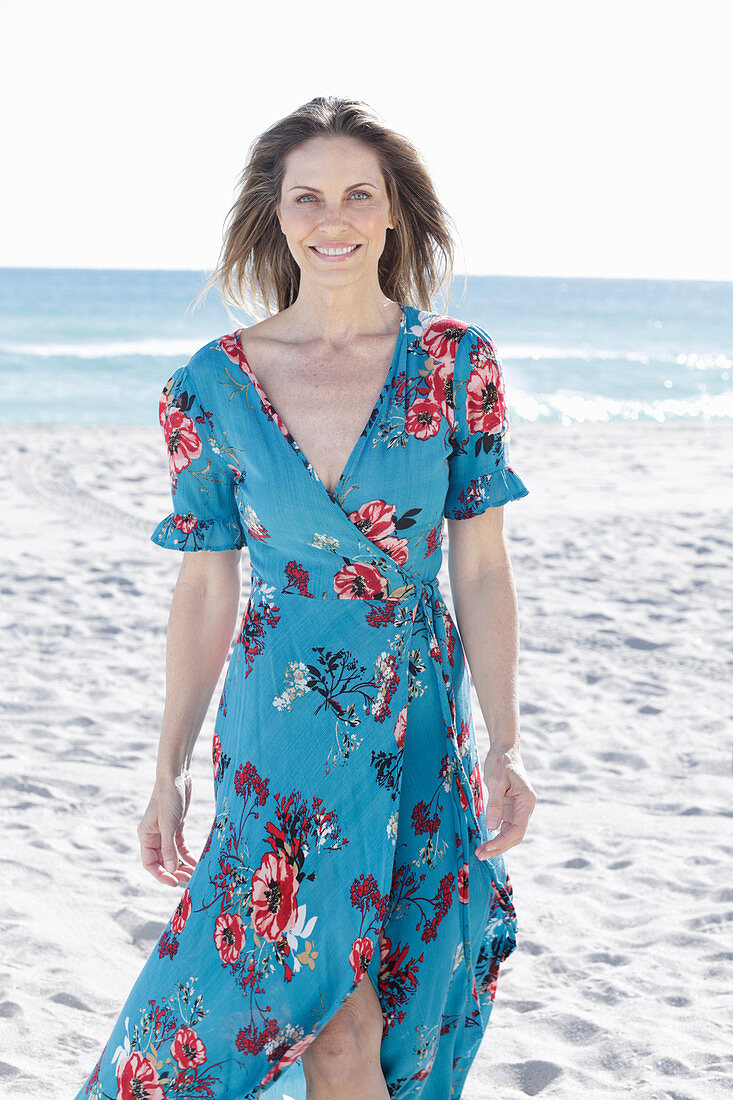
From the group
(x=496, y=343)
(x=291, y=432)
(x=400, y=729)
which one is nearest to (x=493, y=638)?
(x=400, y=729)

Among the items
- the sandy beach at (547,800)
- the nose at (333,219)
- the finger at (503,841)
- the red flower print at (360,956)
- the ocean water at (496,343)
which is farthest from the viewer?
the ocean water at (496,343)

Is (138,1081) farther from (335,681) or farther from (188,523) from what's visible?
(188,523)

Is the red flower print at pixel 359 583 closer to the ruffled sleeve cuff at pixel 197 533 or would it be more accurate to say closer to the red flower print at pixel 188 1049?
the ruffled sleeve cuff at pixel 197 533

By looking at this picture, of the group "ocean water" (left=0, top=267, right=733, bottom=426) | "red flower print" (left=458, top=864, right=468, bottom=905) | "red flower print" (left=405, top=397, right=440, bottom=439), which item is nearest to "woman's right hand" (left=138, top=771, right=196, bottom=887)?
Result: "red flower print" (left=458, top=864, right=468, bottom=905)

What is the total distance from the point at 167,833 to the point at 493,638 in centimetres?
70

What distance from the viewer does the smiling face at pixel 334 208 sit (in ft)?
6.86

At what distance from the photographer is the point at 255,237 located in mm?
2363

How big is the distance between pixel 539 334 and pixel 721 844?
4069 centimetres

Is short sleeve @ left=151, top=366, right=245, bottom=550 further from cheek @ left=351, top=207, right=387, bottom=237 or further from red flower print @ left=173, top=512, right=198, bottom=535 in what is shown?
cheek @ left=351, top=207, right=387, bottom=237

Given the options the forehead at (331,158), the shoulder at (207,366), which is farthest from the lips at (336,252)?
the shoulder at (207,366)

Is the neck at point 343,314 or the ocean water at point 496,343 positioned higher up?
the ocean water at point 496,343

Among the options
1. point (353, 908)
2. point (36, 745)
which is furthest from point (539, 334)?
point (353, 908)

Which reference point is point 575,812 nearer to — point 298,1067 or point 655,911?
point 655,911

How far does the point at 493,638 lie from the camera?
211 cm
